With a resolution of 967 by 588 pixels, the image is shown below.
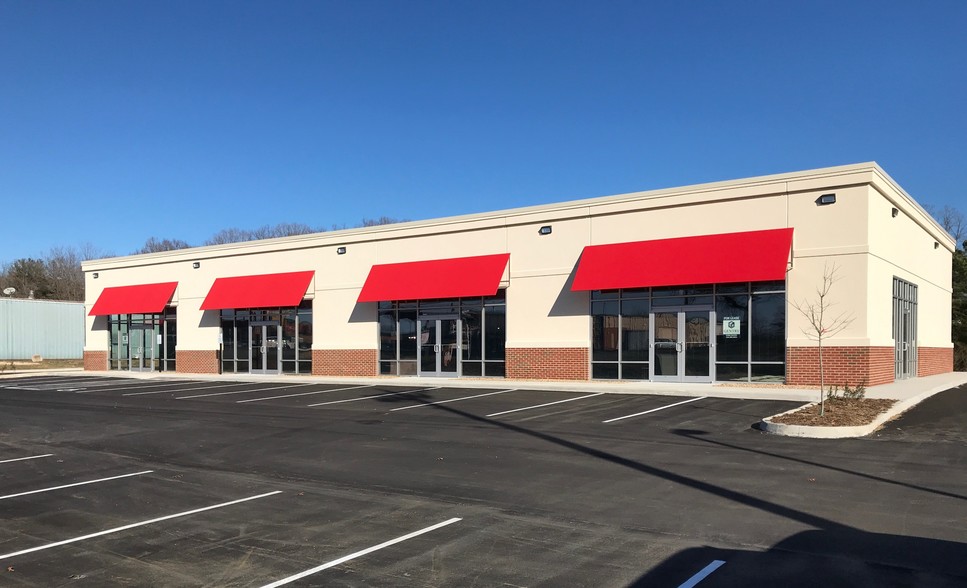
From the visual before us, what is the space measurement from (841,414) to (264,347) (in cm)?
2304

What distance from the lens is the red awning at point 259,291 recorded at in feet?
95.5

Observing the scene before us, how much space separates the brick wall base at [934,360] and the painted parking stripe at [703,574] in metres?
23.1

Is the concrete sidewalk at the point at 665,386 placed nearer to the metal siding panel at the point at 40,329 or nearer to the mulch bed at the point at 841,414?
the mulch bed at the point at 841,414

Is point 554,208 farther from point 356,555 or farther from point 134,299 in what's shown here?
point 134,299

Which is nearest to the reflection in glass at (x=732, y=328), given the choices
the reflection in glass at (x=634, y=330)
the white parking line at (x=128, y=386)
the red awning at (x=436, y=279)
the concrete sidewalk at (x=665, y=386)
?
the concrete sidewalk at (x=665, y=386)

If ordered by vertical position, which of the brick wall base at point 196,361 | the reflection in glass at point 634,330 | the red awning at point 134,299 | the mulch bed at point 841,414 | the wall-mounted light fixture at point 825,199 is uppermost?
the wall-mounted light fixture at point 825,199

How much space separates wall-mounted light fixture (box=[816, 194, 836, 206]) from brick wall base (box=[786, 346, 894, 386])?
12.0 feet

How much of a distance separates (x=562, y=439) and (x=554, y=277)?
458 inches

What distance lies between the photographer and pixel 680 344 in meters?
21.5

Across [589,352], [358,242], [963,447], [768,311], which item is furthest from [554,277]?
[963,447]

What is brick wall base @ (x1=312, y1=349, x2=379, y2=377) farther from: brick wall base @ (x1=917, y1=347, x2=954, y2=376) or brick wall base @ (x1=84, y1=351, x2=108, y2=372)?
brick wall base @ (x1=917, y1=347, x2=954, y2=376)

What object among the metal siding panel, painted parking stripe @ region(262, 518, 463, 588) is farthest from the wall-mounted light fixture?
the metal siding panel

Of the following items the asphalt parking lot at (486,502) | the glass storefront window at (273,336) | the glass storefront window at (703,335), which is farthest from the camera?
the glass storefront window at (273,336)

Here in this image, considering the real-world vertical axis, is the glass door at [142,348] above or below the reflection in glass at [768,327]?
below
